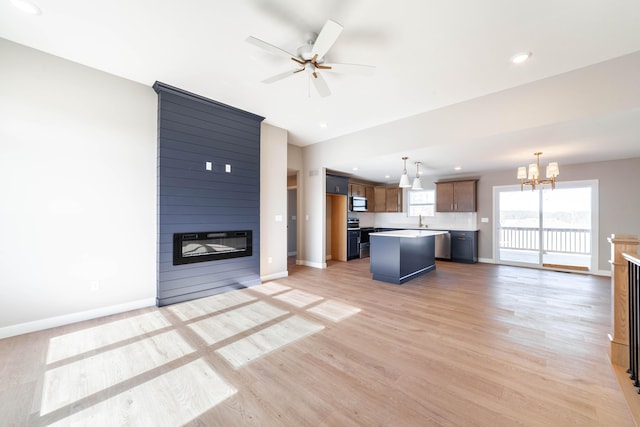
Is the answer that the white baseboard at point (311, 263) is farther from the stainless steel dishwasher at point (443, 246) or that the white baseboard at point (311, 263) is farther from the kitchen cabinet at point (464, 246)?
the kitchen cabinet at point (464, 246)

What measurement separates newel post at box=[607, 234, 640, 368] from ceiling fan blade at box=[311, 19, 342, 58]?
286 cm

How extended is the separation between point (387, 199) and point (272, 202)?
4619 millimetres

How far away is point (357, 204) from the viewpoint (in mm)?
7582

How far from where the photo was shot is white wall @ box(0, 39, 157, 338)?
2654mm

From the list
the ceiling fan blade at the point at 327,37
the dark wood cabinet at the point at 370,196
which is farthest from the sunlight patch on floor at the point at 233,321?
the dark wood cabinet at the point at 370,196

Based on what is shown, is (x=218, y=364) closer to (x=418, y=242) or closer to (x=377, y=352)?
(x=377, y=352)

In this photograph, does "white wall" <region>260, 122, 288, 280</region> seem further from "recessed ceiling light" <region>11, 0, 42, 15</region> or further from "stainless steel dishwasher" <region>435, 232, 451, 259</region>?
"stainless steel dishwasher" <region>435, 232, 451, 259</region>

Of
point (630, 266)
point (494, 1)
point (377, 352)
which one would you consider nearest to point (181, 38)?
point (494, 1)

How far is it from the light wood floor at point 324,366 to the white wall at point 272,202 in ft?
4.66

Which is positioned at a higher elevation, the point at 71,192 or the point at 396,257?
the point at 71,192

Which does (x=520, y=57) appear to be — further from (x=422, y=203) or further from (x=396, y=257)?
(x=422, y=203)

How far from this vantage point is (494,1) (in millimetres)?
2041

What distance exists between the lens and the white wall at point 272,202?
490cm

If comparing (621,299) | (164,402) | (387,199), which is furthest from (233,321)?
(387,199)
